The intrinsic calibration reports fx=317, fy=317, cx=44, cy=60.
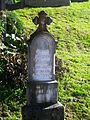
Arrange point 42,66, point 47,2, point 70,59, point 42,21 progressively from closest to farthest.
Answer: point 42,21, point 42,66, point 70,59, point 47,2

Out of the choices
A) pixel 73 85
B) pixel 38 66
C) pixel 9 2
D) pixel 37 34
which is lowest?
pixel 73 85

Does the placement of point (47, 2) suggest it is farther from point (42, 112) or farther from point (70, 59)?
point (42, 112)

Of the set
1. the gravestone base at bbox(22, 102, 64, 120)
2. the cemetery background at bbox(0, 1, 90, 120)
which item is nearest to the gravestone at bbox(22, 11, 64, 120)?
the gravestone base at bbox(22, 102, 64, 120)

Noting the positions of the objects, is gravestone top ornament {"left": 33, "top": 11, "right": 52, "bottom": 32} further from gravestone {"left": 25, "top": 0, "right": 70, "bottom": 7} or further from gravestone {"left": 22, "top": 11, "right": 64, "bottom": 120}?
gravestone {"left": 25, "top": 0, "right": 70, "bottom": 7}

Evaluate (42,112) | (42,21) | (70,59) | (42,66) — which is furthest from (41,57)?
(70,59)

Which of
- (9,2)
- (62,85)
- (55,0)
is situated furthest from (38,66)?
(55,0)

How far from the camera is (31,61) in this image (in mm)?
7043

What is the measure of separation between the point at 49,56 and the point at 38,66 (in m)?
0.33

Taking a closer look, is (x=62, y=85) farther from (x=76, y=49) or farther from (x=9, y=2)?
(x=9, y=2)

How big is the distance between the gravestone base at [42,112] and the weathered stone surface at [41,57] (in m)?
0.64

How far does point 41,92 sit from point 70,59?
4.00 metres

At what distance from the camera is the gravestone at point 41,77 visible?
22.8 ft

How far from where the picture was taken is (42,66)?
23.2 feet

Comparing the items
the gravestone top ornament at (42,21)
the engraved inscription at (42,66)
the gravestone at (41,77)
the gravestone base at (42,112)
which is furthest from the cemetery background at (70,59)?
the gravestone top ornament at (42,21)
